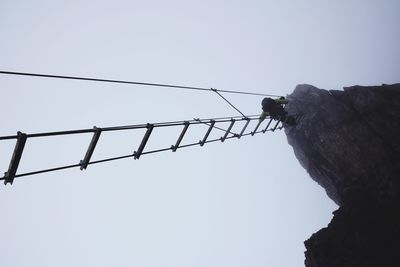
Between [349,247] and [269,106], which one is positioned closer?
[269,106]

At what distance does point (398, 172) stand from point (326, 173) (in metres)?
5.62

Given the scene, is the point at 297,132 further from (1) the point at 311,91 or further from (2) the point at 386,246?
(2) the point at 386,246

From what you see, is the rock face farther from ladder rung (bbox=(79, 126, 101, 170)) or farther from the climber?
ladder rung (bbox=(79, 126, 101, 170))

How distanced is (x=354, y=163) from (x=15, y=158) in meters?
23.0

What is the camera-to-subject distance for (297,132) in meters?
25.8

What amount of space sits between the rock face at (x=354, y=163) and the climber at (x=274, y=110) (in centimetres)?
878

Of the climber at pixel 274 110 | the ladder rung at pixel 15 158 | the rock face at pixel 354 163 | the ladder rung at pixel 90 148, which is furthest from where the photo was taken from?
the rock face at pixel 354 163

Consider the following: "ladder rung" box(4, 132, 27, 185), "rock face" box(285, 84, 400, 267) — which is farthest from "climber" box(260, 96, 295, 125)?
"ladder rung" box(4, 132, 27, 185)

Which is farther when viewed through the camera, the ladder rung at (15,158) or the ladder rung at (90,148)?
the ladder rung at (90,148)

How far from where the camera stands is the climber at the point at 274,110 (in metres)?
14.7

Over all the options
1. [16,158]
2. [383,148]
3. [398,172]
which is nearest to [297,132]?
[383,148]

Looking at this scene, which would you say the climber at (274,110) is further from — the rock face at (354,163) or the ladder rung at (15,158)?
the ladder rung at (15,158)

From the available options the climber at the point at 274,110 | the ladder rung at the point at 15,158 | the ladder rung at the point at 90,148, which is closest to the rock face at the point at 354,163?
the climber at the point at 274,110

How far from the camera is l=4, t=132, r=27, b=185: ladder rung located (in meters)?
4.71
